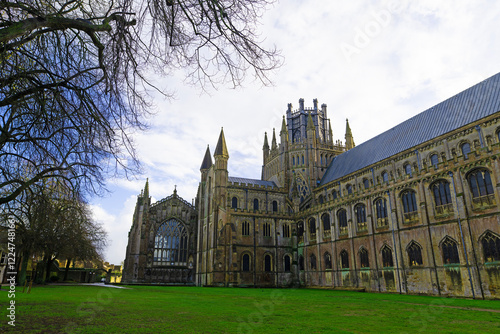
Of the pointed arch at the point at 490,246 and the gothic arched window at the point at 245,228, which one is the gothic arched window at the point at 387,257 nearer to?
the pointed arch at the point at 490,246

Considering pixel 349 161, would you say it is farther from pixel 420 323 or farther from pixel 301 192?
pixel 420 323

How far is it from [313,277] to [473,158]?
78.5 feet

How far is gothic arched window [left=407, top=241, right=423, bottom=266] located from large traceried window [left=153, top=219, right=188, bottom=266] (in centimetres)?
3647

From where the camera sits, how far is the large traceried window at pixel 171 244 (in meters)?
52.5

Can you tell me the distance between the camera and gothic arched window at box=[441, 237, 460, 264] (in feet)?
80.2

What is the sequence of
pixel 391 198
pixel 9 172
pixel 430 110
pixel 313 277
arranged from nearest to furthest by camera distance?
pixel 9 172 < pixel 391 198 < pixel 430 110 < pixel 313 277

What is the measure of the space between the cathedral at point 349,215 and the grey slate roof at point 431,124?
145 mm

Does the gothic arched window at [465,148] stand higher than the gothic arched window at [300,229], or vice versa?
the gothic arched window at [465,148]

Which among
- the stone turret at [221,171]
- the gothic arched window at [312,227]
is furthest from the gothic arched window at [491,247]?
the stone turret at [221,171]

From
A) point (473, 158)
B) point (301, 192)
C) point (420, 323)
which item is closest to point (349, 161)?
point (301, 192)

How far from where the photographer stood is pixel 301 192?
52.2m

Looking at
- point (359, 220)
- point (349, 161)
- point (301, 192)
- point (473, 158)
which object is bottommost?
point (359, 220)

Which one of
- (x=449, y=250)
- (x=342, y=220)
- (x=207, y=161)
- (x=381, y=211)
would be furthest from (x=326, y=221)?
(x=207, y=161)

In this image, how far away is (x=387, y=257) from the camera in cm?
3053
